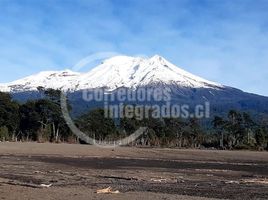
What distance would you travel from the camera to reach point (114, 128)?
10919 centimetres

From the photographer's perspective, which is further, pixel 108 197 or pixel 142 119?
pixel 142 119

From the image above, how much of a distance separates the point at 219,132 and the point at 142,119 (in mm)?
18172

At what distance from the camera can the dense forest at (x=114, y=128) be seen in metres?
97.2

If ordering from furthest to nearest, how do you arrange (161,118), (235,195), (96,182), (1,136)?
(161,118) < (1,136) < (96,182) < (235,195)

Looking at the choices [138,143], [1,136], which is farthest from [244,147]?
[1,136]

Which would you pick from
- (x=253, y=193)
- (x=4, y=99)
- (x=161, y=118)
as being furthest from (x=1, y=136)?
(x=253, y=193)

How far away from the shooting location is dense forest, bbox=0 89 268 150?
97188 mm

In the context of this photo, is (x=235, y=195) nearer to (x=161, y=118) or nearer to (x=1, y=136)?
(x=1, y=136)

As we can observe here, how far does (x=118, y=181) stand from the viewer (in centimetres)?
2322

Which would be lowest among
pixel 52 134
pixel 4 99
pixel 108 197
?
Answer: pixel 108 197

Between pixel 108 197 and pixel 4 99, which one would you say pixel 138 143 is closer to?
pixel 4 99

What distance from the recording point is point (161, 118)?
120125 mm

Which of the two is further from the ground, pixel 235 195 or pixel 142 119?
pixel 142 119

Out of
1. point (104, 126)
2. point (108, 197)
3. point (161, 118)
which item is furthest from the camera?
point (161, 118)
